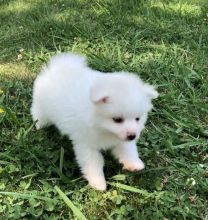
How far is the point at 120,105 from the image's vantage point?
279cm

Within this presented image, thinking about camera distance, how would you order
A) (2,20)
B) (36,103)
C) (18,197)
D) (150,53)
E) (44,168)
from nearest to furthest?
(18,197), (44,168), (36,103), (150,53), (2,20)

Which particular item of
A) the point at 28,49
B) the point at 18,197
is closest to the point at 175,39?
the point at 28,49

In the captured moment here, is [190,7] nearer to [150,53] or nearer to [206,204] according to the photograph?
[150,53]

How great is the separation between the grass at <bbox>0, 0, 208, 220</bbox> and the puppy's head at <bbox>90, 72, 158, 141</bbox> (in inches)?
18.4

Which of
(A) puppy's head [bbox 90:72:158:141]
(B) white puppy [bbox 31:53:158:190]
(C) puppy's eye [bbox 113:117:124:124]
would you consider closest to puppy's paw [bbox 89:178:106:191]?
(B) white puppy [bbox 31:53:158:190]

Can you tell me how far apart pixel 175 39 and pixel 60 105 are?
2.18 meters

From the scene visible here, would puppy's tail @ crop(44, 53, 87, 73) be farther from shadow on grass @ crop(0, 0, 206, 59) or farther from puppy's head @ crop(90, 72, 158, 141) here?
shadow on grass @ crop(0, 0, 206, 59)

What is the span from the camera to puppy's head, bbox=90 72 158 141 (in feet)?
9.14

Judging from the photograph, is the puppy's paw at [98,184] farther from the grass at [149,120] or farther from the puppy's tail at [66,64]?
the puppy's tail at [66,64]

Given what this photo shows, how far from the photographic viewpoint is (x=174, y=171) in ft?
11.0

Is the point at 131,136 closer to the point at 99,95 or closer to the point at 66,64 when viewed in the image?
the point at 99,95

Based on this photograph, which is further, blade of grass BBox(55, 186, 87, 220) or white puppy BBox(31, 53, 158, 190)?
blade of grass BBox(55, 186, 87, 220)

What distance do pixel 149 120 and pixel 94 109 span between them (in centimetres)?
105

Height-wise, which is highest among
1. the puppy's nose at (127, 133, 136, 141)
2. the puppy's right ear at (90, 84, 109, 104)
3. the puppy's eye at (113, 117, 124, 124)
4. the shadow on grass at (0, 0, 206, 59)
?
the puppy's right ear at (90, 84, 109, 104)
